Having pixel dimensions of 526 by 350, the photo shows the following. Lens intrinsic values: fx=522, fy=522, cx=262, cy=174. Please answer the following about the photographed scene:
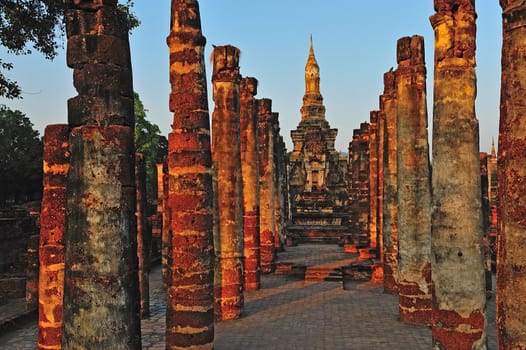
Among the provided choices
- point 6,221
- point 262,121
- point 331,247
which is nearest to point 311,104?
point 331,247

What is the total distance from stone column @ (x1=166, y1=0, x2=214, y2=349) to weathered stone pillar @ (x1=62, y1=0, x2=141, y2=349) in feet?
12.5

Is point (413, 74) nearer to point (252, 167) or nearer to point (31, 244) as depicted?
point (252, 167)

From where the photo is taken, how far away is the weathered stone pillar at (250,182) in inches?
707

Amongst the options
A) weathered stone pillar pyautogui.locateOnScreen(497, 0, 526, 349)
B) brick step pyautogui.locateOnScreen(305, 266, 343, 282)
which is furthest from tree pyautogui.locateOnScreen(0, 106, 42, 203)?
weathered stone pillar pyautogui.locateOnScreen(497, 0, 526, 349)

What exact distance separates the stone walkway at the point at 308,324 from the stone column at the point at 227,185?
78 centimetres

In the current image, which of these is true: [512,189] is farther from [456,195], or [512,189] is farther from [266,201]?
[266,201]

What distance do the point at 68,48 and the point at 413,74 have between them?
9.40 metres

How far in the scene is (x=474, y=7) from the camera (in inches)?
354

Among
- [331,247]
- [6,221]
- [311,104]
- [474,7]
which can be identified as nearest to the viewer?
[474,7]

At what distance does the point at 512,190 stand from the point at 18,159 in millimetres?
35733

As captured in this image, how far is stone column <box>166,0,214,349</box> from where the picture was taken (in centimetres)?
949

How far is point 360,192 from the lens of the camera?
1099 inches

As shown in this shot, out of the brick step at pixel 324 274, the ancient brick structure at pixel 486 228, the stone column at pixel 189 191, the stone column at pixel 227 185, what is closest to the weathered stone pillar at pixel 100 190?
the stone column at pixel 189 191

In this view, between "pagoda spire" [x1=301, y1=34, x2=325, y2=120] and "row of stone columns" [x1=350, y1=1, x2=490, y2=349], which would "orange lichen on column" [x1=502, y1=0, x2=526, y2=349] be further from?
"pagoda spire" [x1=301, y1=34, x2=325, y2=120]
